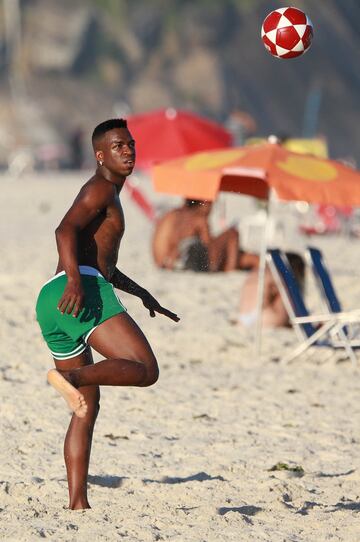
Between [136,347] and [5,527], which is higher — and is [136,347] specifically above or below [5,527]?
above

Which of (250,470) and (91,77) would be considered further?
(91,77)

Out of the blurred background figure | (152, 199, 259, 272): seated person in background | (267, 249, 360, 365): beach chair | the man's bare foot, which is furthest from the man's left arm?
the blurred background figure

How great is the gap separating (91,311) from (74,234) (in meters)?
0.30

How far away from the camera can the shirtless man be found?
459 centimetres

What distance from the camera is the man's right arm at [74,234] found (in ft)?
15.0

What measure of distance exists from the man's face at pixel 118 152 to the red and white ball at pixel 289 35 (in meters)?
1.80

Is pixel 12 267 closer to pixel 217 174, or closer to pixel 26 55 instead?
pixel 217 174

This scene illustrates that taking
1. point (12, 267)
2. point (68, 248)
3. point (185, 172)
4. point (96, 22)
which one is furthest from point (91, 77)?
point (68, 248)

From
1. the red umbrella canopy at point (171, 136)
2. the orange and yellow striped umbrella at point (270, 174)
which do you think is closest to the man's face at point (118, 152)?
the orange and yellow striped umbrella at point (270, 174)

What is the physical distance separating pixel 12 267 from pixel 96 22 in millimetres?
48220

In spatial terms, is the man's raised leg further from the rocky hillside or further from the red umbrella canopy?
the rocky hillside

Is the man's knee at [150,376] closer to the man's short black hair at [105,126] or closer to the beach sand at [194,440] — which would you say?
the beach sand at [194,440]

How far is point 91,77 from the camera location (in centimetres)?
5834

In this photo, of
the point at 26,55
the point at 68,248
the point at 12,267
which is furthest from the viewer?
→ the point at 26,55
